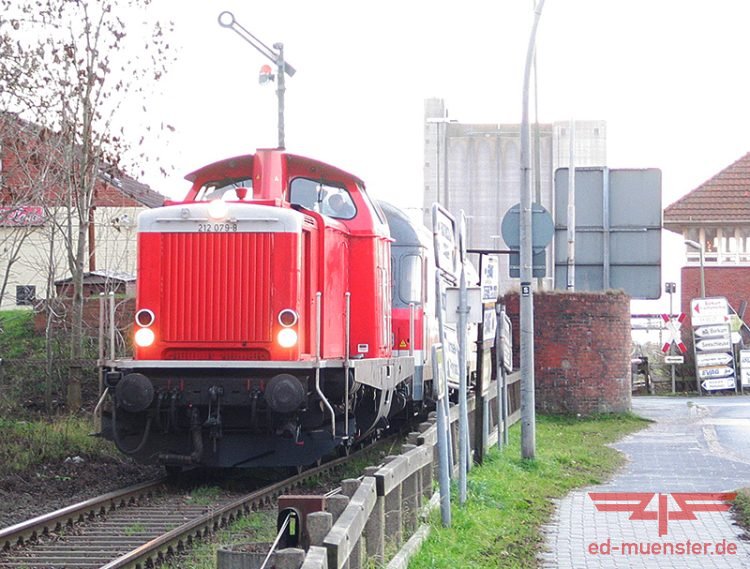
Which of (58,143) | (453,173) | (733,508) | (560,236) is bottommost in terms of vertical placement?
(733,508)

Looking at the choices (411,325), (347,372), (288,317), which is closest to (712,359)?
(411,325)

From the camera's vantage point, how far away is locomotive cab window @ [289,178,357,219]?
13.1 m

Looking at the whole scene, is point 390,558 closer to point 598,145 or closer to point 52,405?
point 52,405

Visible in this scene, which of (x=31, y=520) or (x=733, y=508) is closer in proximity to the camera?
(x=31, y=520)

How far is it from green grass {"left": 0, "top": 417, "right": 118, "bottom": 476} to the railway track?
88.4 inches

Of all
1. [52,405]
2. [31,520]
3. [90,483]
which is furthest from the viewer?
[52,405]

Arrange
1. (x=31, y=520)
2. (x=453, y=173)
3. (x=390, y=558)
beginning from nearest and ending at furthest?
(x=390, y=558)
(x=31, y=520)
(x=453, y=173)

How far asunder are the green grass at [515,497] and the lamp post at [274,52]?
6.90 meters

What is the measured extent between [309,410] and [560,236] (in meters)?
7.70

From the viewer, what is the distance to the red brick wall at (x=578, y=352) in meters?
22.2

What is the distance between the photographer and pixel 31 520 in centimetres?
980

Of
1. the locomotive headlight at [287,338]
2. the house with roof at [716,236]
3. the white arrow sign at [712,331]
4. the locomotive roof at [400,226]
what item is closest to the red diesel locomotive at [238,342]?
the locomotive headlight at [287,338]

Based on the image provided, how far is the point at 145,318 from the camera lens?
12109 millimetres

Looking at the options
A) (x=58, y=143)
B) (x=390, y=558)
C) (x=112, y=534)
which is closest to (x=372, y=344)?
(x=112, y=534)
